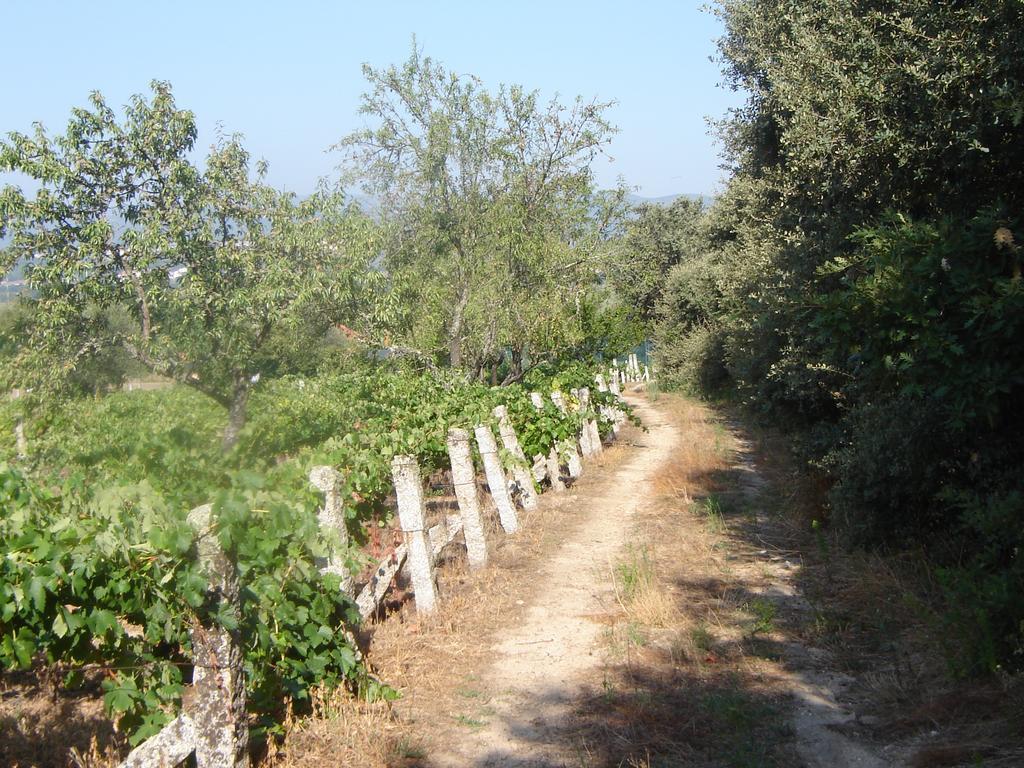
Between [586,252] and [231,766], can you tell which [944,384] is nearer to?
[231,766]

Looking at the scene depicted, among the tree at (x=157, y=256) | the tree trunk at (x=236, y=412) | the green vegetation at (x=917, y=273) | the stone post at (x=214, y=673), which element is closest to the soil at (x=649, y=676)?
the green vegetation at (x=917, y=273)

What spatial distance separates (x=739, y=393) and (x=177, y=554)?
20742 millimetres

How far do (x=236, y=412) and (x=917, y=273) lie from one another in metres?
9.61

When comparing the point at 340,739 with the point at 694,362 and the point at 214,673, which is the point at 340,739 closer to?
the point at 214,673

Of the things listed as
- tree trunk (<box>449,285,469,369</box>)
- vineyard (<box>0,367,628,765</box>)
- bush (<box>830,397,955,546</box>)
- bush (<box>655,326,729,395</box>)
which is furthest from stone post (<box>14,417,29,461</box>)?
bush (<box>655,326,729,395</box>)

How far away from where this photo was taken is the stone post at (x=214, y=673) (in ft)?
14.9

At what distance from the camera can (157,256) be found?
13.7m

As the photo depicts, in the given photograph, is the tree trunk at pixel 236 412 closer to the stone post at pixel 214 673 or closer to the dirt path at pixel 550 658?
the dirt path at pixel 550 658

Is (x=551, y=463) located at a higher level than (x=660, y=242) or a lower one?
lower

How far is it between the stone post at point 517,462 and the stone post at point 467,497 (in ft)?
7.62

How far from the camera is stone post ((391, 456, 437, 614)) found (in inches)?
300

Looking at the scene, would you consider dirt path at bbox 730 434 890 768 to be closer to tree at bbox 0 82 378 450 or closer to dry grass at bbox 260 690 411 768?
dry grass at bbox 260 690 411 768

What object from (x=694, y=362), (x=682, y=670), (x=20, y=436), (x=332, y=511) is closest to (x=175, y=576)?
(x=332, y=511)

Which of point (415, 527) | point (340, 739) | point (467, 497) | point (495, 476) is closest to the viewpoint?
point (340, 739)
